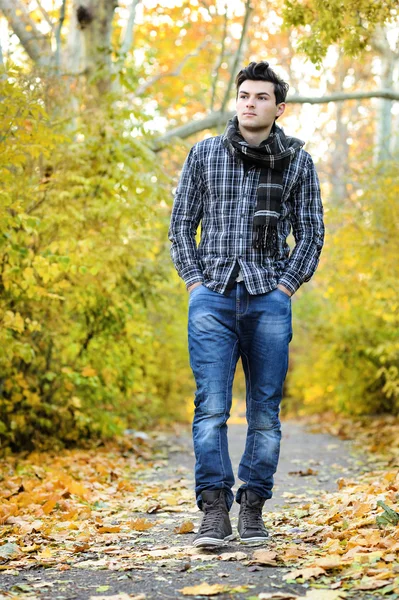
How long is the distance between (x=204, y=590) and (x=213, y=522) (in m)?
0.84

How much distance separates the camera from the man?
3.97 meters

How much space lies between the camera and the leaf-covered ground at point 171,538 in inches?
127

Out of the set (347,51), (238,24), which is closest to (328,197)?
(347,51)

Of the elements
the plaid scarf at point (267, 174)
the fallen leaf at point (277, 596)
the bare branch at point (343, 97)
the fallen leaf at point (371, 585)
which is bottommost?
the fallen leaf at point (277, 596)

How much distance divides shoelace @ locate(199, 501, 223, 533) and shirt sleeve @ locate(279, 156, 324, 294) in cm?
115

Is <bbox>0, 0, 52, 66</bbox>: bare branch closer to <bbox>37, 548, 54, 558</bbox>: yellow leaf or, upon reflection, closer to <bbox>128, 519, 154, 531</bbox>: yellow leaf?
<bbox>128, 519, 154, 531</bbox>: yellow leaf

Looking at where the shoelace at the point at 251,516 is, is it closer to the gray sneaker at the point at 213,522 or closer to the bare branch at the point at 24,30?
the gray sneaker at the point at 213,522

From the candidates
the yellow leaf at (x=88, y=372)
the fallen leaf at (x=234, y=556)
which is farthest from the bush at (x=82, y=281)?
the fallen leaf at (x=234, y=556)

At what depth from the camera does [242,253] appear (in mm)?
3992

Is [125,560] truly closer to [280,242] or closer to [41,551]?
[41,551]

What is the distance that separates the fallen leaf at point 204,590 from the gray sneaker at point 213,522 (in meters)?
0.70

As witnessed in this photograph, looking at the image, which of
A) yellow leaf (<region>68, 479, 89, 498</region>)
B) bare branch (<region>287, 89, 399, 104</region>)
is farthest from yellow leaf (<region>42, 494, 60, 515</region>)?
bare branch (<region>287, 89, 399, 104</region>)

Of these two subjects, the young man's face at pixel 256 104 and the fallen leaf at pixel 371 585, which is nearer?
the fallen leaf at pixel 371 585

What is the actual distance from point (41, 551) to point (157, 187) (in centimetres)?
469
